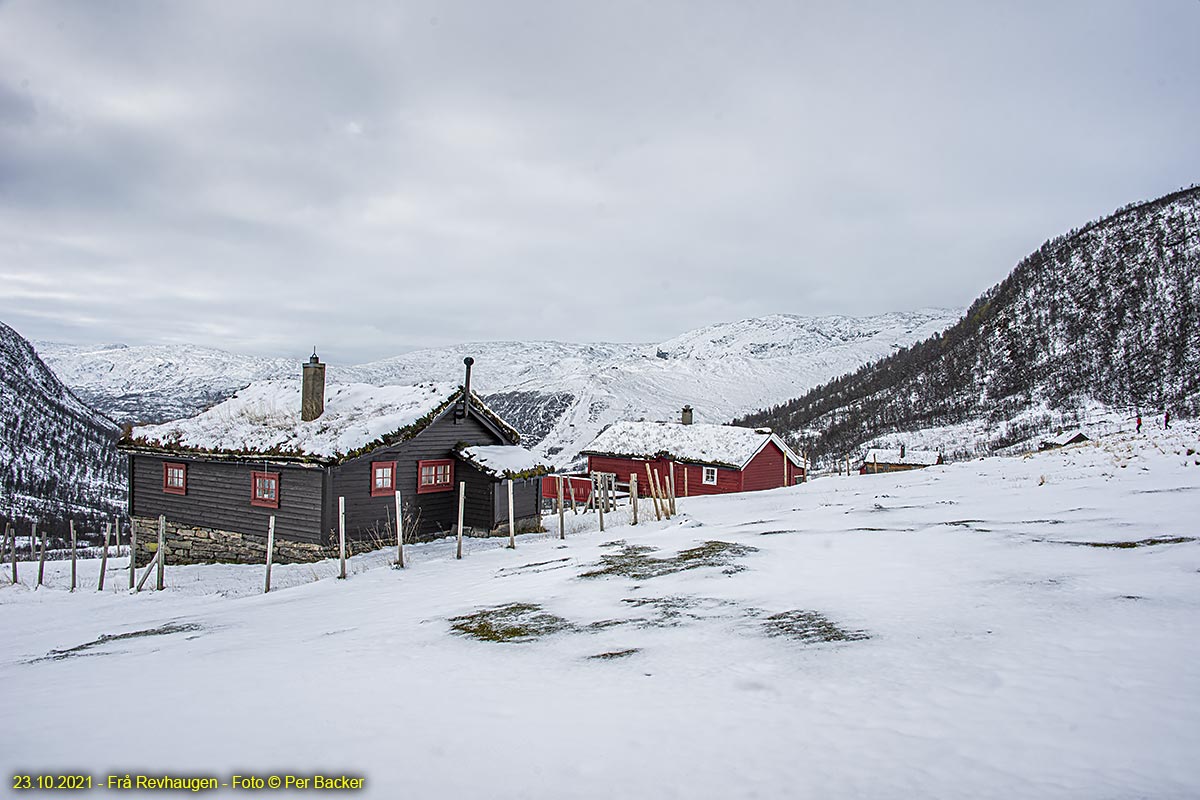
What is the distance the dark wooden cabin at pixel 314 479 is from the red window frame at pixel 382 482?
3 centimetres

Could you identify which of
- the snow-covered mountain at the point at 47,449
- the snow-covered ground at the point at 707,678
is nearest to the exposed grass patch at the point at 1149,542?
the snow-covered ground at the point at 707,678

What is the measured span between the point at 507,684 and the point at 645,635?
1813 mm

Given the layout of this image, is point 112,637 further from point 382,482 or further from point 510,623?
point 382,482

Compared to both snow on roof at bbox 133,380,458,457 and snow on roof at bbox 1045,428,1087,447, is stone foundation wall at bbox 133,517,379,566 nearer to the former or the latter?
snow on roof at bbox 133,380,458,457

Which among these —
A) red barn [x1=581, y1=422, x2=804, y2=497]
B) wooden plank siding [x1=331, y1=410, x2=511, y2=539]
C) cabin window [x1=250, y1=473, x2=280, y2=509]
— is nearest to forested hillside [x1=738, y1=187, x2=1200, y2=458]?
red barn [x1=581, y1=422, x2=804, y2=497]

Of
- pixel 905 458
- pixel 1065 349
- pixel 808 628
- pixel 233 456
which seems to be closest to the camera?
pixel 808 628

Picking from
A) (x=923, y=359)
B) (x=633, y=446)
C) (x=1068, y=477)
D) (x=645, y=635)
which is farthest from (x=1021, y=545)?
(x=923, y=359)

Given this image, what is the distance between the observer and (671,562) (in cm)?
1177

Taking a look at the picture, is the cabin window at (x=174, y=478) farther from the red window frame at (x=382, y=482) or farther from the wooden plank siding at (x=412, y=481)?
the red window frame at (x=382, y=482)

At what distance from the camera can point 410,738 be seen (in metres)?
4.73

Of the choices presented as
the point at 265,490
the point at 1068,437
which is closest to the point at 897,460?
the point at 1068,437

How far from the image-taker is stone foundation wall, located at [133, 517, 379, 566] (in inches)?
812

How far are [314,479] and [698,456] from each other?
1016 inches

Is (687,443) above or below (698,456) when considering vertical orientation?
above
